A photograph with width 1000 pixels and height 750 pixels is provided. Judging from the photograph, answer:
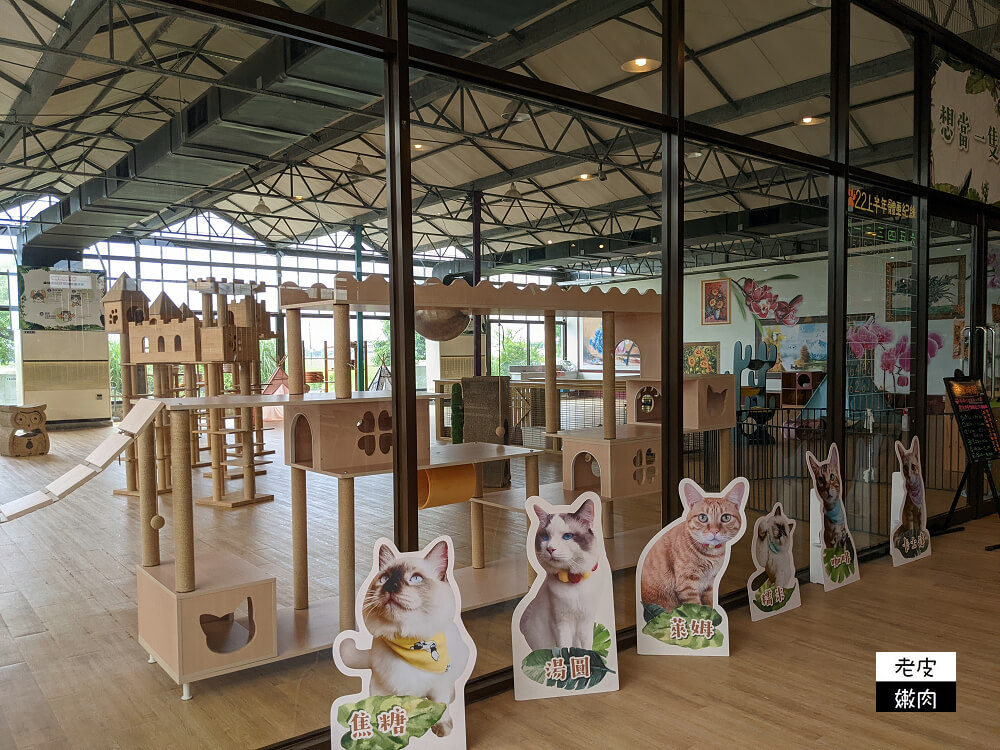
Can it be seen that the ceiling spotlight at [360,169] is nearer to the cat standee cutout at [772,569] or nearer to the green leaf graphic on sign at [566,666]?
the green leaf graphic on sign at [566,666]

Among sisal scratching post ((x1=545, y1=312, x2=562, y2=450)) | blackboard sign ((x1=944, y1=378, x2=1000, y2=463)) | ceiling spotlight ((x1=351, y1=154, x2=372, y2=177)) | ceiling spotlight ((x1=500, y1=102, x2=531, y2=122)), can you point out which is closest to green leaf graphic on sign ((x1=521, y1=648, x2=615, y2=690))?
sisal scratching post ((x1=545, y1=312, x2=562, y2=450))

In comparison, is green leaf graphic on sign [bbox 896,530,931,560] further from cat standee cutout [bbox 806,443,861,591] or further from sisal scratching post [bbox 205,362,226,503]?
sisal scratching post [bbox 205,362,226,503]

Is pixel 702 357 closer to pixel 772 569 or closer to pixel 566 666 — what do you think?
pixel 772 569

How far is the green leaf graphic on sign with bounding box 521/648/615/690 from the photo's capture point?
2.95 m

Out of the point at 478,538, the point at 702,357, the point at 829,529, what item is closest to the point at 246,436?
the point at 478,538

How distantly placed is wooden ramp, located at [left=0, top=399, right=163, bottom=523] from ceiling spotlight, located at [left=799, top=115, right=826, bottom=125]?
3.65 m

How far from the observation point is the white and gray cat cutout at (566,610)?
9.73 ft

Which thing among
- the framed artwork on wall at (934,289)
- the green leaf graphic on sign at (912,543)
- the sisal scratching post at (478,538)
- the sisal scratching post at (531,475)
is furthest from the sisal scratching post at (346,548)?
the framed artwork on wall at (934,289)

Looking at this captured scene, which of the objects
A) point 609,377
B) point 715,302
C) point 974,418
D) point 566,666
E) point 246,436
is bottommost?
point 566,666

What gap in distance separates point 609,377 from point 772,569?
1.24 metres

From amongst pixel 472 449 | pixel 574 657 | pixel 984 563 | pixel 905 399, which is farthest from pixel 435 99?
pixel 984 563

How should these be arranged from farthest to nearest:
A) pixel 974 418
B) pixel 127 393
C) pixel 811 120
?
pixel 974 418, pixel 811 120, pixel 127 393

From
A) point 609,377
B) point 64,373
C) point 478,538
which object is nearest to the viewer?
point 64,373

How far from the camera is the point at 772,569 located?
149 inches
